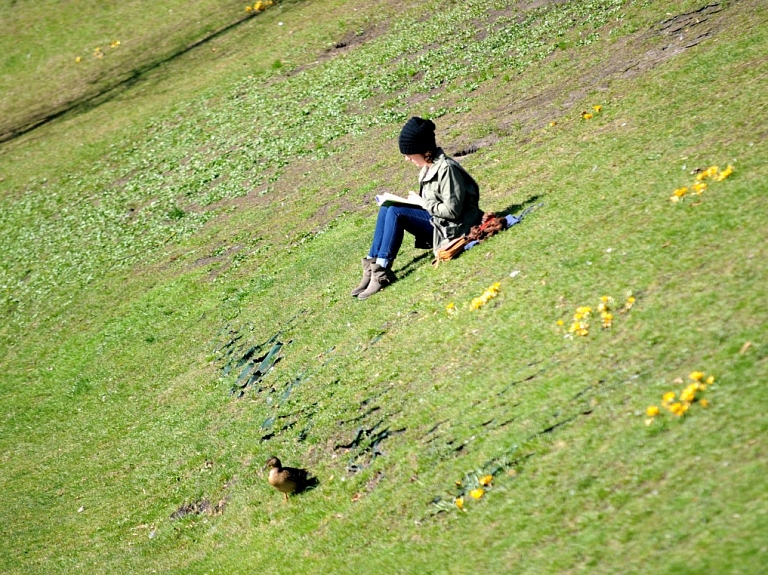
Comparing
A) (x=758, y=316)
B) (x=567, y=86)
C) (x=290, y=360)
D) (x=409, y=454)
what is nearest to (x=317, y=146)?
(x=567, y=86)

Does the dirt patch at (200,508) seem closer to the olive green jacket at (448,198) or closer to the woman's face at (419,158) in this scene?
the olive green jacket at (448,198)

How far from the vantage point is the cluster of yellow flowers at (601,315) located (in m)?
6.45

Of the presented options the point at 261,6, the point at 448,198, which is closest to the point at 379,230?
the point at 448,198

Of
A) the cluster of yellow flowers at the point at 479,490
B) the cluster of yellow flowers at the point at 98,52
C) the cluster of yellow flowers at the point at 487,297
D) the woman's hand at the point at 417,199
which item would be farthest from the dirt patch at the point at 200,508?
the cluster of yellow flowers at the point at 98,52

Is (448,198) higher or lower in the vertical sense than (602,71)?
higher

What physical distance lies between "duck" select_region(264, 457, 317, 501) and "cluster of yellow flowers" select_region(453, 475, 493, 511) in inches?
70.9

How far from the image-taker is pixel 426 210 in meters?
9.32

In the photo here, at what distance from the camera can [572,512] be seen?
16.9ft

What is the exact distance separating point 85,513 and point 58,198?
37.3 ft

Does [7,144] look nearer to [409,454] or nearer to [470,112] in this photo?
[470,112]

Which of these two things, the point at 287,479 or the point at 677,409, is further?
the point at 287,479

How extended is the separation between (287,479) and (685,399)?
11.1 ft

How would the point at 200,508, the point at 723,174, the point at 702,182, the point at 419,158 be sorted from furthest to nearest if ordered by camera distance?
the point at 419,158, the point at 200,508, the point at 702,182, the point at 723,174

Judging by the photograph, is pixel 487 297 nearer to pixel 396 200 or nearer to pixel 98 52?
pixel 396 200
